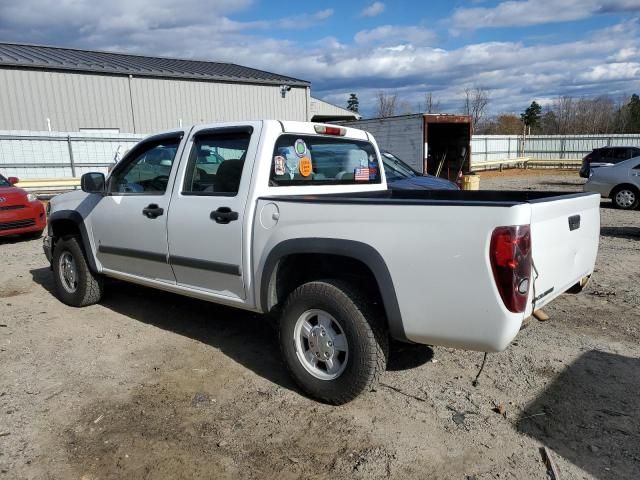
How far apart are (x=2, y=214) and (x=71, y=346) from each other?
6203 mm

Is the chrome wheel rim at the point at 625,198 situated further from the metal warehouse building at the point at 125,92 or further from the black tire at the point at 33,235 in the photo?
the metal warehouse building at the point at 125,92

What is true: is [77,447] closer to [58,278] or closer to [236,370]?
[236,370]

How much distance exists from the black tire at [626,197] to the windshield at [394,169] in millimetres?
6473

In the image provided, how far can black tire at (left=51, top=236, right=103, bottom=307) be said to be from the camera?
218 inches

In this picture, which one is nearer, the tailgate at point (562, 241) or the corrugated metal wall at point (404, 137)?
the tailgate at point (562, 241)

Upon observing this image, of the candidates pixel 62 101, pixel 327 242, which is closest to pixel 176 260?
pixel 327 242

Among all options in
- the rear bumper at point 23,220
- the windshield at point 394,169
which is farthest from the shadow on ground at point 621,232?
the rear bumper at point 23,220

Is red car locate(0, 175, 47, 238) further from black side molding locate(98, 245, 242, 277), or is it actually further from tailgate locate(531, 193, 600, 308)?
tailgate locate(531, 193, 600, 308)

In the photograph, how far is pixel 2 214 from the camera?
31.4ft

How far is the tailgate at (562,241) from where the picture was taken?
2949mm

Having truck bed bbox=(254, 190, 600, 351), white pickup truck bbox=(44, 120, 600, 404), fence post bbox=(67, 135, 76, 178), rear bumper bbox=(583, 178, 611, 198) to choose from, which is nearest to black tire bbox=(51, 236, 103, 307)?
white pickup truck bbox=(44, 120, 600, 404)

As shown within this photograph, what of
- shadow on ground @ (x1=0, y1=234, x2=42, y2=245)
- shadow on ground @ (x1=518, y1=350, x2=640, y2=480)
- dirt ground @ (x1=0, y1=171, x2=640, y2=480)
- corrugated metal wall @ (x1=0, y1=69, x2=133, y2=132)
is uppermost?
corrugated metal wall @ (x1=0, y1=69, x2=133, y2=132)

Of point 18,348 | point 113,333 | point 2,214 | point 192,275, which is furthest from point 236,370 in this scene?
point 2,214

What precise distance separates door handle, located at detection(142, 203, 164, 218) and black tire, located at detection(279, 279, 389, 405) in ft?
5.08
